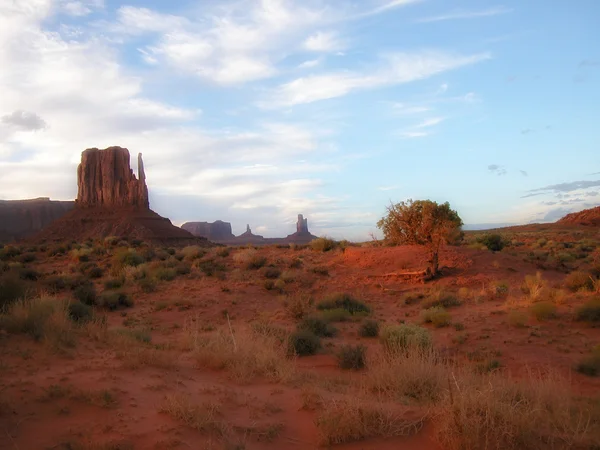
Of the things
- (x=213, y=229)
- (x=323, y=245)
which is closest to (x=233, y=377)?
(x=323, y=245)

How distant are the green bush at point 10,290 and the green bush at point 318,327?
7.34 m

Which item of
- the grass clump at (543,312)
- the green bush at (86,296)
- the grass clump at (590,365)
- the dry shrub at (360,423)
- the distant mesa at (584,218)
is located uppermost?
the distant mesa at (584,218)

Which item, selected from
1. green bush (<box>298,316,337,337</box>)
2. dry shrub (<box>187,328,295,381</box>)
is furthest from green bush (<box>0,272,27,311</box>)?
green bush (<box>298,316,337,337</box>)

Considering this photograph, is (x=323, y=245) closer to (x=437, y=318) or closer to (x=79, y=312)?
(x=437, y=318)

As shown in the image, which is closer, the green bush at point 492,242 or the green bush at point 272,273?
the green bush at point 272,273

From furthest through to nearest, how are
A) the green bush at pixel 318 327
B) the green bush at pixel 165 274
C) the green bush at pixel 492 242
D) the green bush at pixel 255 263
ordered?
the green bush at pixel 492 242 → the green bush at pixel 255 263 → the green bush at pixel 165 274 → the green bush at pixel 318 327

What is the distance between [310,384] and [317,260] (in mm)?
23299

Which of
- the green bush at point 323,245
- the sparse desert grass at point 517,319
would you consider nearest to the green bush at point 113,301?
the sparse desert grass at point 517,319

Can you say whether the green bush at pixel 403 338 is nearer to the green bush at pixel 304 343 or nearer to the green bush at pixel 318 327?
the green bush at pixel 304 343

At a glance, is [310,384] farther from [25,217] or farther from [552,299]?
[25,217]

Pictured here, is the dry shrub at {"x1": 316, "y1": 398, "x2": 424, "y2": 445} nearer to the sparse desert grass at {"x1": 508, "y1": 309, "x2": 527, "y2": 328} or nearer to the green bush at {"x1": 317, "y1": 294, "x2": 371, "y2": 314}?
the sparse desert grass at {"x1": 508, "y1": 309, "x2": 527, "y2": 328}

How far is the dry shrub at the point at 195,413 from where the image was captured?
5770 millimetres

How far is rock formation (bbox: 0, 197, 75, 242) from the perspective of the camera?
82950 mm

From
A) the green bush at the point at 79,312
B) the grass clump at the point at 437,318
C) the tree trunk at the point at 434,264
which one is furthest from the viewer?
the tree trunk at the point at 434,264
